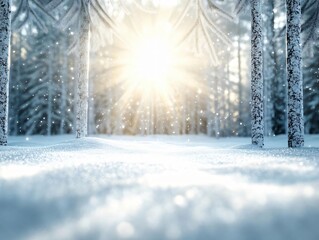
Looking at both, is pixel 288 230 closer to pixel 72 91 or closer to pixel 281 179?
pixel 281 179

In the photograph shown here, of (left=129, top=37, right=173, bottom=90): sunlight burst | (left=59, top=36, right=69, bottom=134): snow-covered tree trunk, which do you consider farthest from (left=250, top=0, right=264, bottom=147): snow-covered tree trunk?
(left=59, top=36, right=69, bottom=134): snow-covered tree trunk

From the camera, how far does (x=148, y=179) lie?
190 cm

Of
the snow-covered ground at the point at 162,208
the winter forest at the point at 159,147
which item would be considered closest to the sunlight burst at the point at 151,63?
the winter forest at the point at 159,147

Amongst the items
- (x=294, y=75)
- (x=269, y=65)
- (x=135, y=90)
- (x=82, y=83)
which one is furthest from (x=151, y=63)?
(x=294, y=75)

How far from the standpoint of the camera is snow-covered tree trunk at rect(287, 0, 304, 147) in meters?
6.25

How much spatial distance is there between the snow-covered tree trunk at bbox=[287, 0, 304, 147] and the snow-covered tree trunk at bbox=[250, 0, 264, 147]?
1.13 meters

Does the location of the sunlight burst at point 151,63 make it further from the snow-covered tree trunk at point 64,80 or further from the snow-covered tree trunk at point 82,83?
the snow-covered tree trunk at point 82,83

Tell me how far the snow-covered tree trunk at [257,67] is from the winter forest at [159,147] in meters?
0.02

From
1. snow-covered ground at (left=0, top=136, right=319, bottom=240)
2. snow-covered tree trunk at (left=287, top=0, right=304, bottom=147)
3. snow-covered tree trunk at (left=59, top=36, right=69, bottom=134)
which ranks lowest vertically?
snow-covered ground at (left=0, top=136, right=319, bottom=240)

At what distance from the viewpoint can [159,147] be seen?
745 centimetres

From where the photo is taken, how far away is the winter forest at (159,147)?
1.18 meters

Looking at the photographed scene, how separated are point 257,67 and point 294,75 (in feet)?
4.41

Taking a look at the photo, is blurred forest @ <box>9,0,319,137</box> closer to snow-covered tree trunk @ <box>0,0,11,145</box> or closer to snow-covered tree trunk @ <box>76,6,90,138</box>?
snow-covered tree trunk @ <box>76,6,90,138</box>

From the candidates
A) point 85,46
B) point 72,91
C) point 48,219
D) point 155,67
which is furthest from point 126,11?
point 72,91
